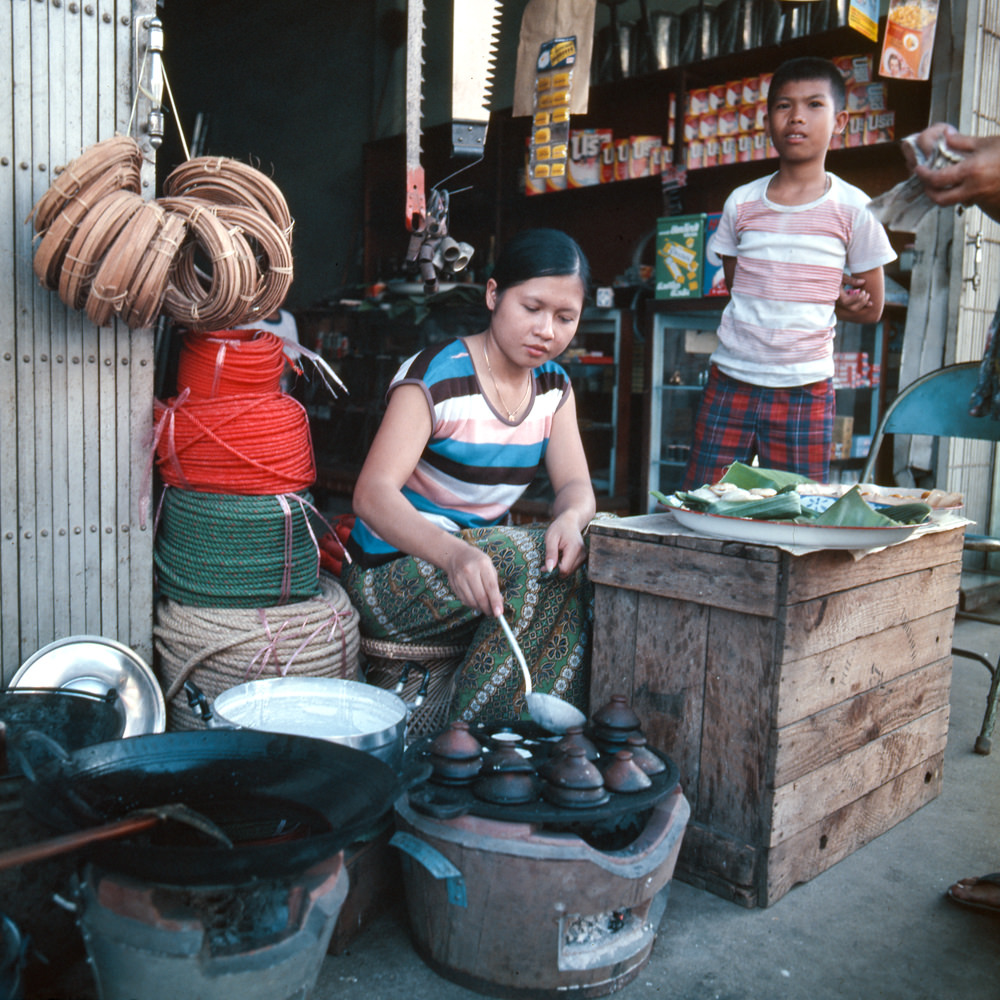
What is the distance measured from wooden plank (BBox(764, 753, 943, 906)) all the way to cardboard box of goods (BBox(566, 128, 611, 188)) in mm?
4919

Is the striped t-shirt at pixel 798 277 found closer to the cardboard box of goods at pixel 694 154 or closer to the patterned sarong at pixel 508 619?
the patterned sarong at pixel 508 619

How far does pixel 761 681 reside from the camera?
72.2 inches

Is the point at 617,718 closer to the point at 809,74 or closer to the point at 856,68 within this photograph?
the point at 809,74

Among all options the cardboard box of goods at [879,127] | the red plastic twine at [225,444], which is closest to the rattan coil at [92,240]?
the red plastic twine at [225,444]

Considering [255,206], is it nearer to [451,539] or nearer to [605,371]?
[451,539]

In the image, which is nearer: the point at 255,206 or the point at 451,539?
the point at 451,539

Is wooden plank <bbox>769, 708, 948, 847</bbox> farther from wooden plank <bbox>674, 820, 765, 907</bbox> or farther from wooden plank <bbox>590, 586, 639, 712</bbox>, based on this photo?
wooden plank <bbox>590, 586, 639, 712</bbox>

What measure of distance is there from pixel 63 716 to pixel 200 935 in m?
A: 0.75

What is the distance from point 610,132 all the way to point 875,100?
185 cm

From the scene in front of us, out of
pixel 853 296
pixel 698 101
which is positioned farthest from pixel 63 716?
pixel 698 101

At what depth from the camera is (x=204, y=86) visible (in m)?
8.41

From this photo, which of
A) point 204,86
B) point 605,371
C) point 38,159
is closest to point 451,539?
point 38,159

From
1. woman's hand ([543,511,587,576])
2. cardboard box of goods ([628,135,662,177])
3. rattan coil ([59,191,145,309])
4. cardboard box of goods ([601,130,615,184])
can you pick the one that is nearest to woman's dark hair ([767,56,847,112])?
woman's hand ([543,511,587,576])

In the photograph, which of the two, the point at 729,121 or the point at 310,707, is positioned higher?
the point at 729,121
